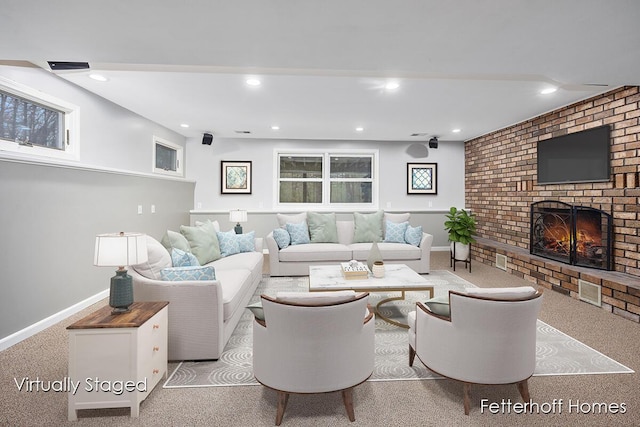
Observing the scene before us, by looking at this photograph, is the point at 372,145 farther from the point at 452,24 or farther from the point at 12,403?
the point at 12,403

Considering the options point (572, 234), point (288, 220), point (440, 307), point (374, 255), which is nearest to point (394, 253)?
point (374, 255)

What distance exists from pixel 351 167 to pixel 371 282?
417 centimetres

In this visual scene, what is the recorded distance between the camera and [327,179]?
22.3 ft

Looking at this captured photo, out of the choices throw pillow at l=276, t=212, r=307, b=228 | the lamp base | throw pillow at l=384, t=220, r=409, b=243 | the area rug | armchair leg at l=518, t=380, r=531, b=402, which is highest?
throw pillow at l=276, t=212, r=307, b=228

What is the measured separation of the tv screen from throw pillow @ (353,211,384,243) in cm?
246

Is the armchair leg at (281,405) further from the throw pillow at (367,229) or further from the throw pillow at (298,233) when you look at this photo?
the throw pillow at (367,229)

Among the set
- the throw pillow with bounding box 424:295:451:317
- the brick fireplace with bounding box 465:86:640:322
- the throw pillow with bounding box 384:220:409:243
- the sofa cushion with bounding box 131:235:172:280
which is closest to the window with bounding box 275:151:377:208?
the throw pillow with bounding box 384:220:409:243

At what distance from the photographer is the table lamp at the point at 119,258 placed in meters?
1.91

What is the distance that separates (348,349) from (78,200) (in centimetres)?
324

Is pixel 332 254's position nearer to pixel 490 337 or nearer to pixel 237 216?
pixel 237 216

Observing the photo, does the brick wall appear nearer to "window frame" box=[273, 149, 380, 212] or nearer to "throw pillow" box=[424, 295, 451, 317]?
"window frame" box=[273, 149, 380, 212]

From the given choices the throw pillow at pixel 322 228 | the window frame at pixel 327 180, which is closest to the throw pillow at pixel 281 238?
the throw pillow at pixel 322 228

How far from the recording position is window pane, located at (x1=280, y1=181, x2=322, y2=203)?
676 centimetres

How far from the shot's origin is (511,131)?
5.29 metres
